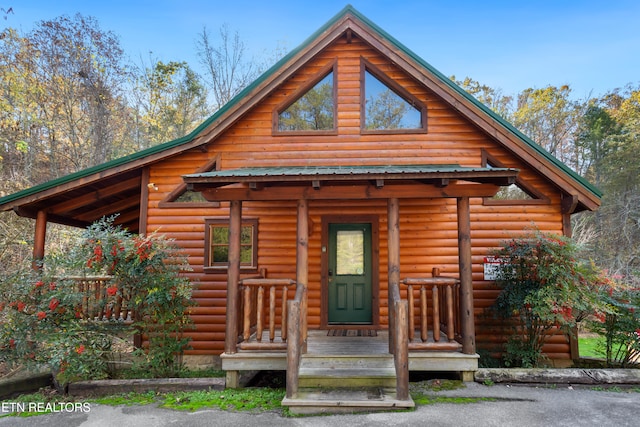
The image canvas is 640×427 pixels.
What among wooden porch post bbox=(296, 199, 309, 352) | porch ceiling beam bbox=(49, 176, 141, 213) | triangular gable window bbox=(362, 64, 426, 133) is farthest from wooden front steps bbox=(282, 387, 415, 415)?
A: porch ceiling beam bbox=(49, 176, 141, 213)

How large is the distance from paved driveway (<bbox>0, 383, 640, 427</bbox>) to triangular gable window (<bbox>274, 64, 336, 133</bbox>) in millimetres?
5229

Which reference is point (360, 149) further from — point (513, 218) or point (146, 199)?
point (146, 199)

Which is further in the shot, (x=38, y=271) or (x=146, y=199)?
(x=146, y=199)

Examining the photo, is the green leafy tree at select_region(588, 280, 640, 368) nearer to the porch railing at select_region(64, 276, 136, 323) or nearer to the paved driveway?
the paved driveway

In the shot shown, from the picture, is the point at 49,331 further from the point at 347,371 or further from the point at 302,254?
the point at 347,371

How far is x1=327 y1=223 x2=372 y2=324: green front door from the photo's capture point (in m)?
7.57

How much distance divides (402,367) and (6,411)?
17.3 feet

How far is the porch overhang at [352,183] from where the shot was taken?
5.40m

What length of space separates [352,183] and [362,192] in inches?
7.9

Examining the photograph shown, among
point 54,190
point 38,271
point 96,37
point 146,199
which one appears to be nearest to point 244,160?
point 146,199

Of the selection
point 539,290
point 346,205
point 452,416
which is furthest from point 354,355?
point 346,205

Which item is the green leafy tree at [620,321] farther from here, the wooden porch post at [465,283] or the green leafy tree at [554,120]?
the green leafy tree at [554,120]

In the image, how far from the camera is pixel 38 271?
6.73 meters

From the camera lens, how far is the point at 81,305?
248 inches
